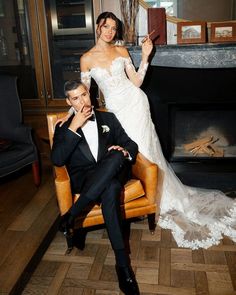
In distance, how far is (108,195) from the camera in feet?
7.01

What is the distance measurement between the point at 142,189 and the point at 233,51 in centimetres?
158

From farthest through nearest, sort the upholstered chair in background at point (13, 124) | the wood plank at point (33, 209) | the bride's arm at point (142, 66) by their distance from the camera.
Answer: the upholstered chair in background at point (13, 124) → the bride's arm at point (142, 66) → the wood plank at point (33, 209)

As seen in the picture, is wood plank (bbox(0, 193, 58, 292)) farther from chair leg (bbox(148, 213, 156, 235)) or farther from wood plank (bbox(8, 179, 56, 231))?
chair leg (bbox(148, 213, 156, 235))

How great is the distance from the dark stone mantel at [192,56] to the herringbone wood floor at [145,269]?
1.61 m

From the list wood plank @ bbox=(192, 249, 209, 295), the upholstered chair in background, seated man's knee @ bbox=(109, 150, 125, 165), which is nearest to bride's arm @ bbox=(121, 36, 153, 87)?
seated man's knee @ bbox=(109, 150, 125, 165)

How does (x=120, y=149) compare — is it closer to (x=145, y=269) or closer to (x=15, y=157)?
(x=145, y=269)

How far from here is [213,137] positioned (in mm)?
3623

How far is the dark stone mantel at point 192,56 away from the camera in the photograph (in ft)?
9.54

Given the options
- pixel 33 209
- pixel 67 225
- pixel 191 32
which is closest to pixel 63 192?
pixel 67 225

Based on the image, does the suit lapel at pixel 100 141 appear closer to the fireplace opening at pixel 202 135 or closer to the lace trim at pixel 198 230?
the lace trim at pixel 198 230

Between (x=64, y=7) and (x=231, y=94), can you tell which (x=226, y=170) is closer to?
(x=231, y=94)

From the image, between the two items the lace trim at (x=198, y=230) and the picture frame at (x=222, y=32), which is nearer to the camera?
Result: the lace trim at (x=198, y=230)

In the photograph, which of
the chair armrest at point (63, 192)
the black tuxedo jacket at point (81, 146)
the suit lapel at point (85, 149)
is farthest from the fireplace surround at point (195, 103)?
the chair armrest at point (63, 192)

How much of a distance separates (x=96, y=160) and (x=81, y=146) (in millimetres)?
159
